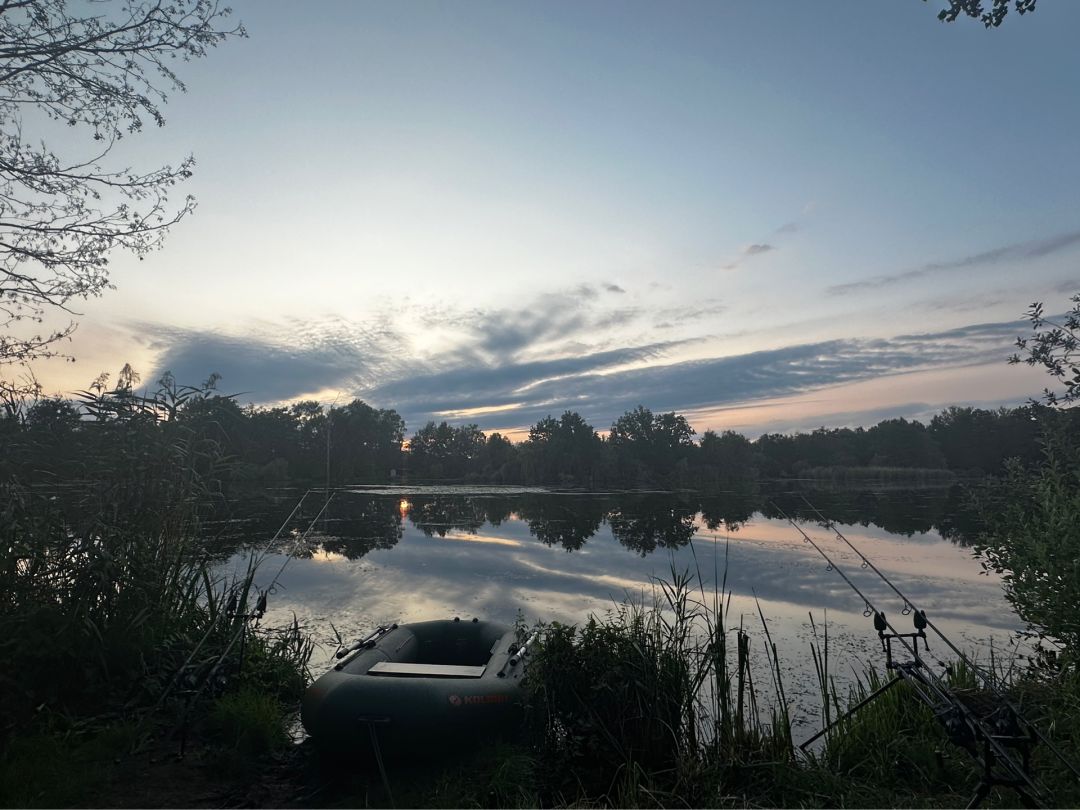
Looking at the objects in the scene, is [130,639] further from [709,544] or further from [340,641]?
[709,544]

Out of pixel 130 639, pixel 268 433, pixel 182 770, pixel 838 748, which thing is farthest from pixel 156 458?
pixel 268 433

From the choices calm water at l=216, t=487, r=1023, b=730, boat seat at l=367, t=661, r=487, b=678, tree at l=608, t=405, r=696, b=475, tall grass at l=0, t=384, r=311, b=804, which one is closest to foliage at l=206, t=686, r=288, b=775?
tall grass at l=0, t=384, r=311, b=804

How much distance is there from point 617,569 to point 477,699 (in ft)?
35.1

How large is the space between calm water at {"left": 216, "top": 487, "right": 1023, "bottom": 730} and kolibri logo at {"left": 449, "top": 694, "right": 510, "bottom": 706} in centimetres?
229

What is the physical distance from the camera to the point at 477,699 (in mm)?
5188

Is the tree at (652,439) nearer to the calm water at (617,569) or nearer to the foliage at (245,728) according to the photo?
the calm water at (617,569)

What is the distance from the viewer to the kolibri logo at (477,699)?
16.7 ft

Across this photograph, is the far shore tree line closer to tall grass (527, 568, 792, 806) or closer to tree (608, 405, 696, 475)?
tree (608, 405, 696, 475)

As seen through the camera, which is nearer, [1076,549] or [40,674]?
[40,674]

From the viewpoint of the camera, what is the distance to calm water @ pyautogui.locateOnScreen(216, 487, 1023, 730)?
391 inches

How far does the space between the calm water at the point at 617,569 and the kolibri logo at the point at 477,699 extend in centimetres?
229

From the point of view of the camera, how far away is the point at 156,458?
6238 millimetres

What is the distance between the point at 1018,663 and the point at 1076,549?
10.1 ft

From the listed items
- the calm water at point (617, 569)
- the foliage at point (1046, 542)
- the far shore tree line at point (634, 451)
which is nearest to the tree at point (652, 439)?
the far shore tree line at point (634, 451)
